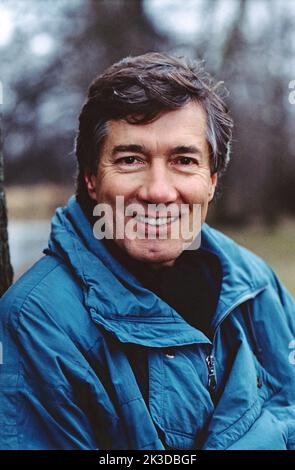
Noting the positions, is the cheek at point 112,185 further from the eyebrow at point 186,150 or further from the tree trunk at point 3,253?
the tree trunk at point 3,253

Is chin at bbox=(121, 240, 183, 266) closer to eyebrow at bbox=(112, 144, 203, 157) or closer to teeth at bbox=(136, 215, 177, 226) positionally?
teeth at bbox=(136, 215, 177, 226)

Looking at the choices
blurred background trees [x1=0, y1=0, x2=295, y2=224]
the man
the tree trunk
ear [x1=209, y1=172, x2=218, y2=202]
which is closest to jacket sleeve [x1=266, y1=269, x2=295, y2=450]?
the man

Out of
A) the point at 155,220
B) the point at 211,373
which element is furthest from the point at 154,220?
the point at 211,373

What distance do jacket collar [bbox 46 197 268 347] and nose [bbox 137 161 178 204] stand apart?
24 cm

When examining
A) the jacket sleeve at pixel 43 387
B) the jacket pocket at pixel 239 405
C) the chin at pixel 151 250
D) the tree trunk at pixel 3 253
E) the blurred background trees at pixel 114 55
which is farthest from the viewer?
the blurred background trees at pixel 114 55

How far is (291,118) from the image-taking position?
653 inches

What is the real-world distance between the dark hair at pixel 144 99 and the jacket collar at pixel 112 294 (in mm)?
210

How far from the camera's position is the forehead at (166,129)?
6.78ft

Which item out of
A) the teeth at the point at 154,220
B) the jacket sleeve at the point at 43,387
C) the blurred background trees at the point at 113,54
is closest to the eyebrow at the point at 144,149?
the teeth at the point at 154,220

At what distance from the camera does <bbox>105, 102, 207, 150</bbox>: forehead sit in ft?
6.78

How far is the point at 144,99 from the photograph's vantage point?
206 cm

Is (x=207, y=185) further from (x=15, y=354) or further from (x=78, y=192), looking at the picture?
(x=15, y=354)

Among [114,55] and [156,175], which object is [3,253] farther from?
[114,55]
